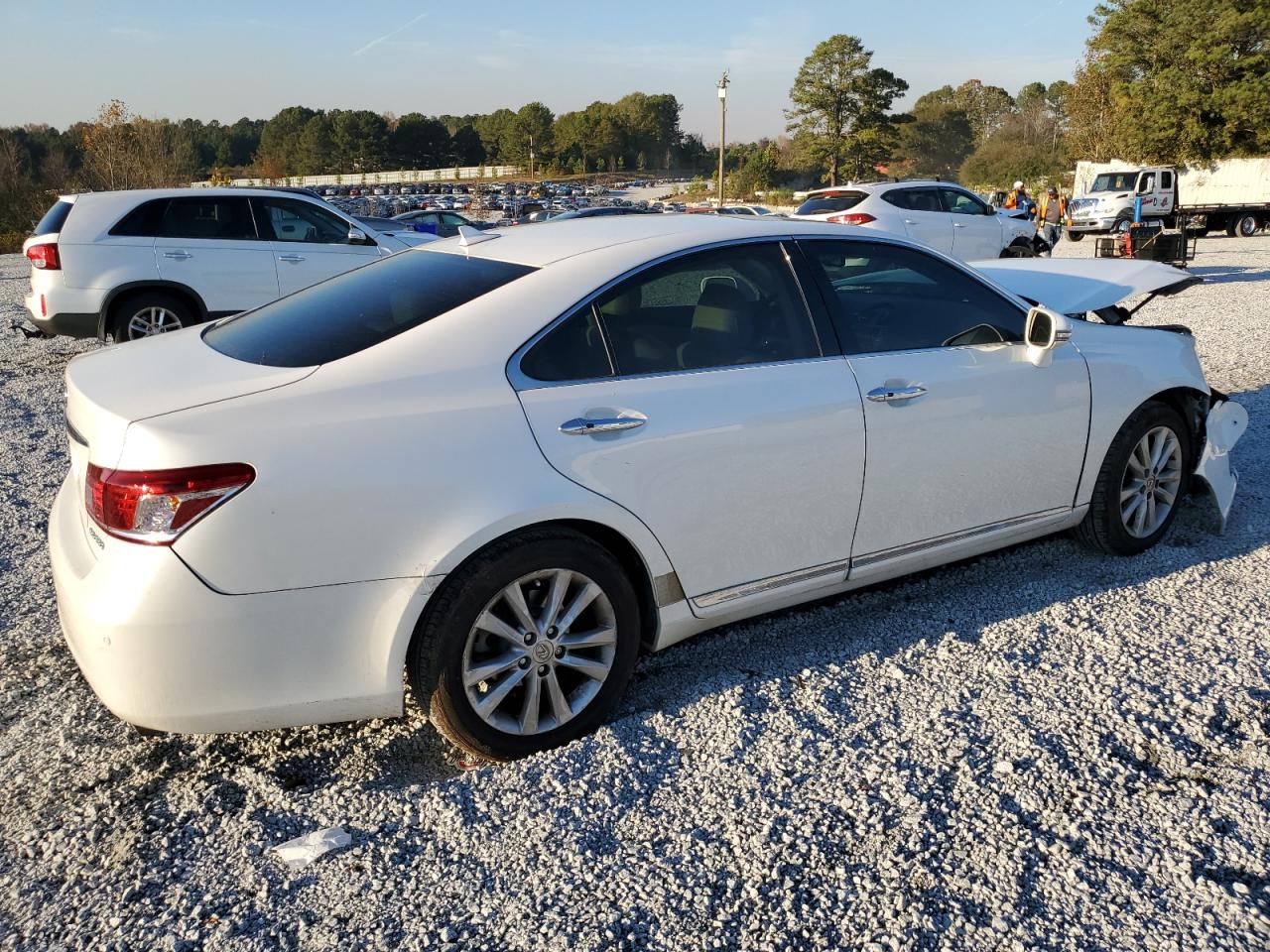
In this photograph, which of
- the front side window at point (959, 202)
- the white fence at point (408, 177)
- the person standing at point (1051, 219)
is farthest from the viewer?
the white fence at point (408, 177)

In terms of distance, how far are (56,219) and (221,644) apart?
27.9ft

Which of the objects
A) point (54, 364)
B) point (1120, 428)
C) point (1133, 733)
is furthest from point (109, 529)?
point (54, 364)

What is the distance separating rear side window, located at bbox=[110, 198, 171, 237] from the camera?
9133 millimetres

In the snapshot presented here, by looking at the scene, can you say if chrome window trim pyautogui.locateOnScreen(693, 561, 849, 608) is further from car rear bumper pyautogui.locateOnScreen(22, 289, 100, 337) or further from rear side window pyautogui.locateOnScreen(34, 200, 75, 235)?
rear side window pyautogui.locateOnScreen(34, 200, 75, 235)

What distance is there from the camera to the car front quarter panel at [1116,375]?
406cm

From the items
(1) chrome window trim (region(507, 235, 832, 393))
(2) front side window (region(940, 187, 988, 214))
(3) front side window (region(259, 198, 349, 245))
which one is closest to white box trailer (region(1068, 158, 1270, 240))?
(2) front side window (region(940, 187, 988, 214))

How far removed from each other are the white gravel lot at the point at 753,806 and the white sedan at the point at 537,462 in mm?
294

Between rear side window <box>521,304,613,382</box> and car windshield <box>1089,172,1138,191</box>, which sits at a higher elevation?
car windshield <box>1089,172,1138,191</box>

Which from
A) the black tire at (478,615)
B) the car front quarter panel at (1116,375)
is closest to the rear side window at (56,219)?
the black tire at (478,615)

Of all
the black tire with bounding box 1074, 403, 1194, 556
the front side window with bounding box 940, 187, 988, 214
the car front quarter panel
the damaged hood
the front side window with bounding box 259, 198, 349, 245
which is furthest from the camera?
the front side window with bounding box 940, 187, 988, 214

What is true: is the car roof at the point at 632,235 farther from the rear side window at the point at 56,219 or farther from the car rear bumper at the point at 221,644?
the rear side window at the point at 56,219

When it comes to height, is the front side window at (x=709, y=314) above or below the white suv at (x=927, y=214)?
below

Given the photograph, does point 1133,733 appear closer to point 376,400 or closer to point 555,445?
point 555,445

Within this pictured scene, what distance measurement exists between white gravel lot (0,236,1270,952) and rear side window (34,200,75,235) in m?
6.52
